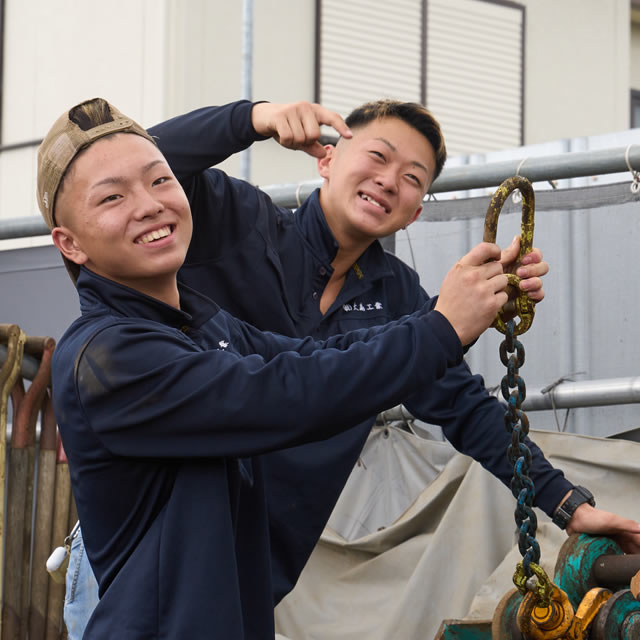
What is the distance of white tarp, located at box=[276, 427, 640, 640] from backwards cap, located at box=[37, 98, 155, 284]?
164 centimetres

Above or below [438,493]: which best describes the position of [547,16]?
above

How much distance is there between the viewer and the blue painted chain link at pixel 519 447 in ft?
6.47

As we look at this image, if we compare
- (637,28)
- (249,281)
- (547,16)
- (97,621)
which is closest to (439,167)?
(249,281)

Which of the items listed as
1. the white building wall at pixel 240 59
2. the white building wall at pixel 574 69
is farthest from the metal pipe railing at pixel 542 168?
the white building wall at pixel 574 69

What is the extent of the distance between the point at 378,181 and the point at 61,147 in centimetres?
106

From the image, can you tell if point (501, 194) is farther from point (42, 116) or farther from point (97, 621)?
point (42, 116)

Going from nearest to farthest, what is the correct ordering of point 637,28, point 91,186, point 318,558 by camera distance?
point 91,186, point 318,558, point 637,28

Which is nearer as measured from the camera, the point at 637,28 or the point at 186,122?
the point at 186,122

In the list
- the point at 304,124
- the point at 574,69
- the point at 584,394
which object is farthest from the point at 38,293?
the point at 574,69

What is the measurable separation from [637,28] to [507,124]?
3.55m

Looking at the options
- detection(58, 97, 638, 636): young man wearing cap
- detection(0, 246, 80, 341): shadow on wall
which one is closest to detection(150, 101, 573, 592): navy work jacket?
detection(58, 97, 638, 636): young man wearing cap

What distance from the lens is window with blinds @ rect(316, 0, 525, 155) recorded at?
11.2 m

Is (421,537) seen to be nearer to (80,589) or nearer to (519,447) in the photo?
(80,589)

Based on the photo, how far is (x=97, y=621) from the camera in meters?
1.89
